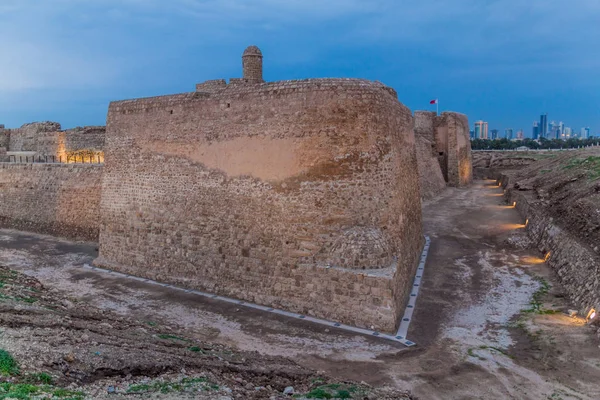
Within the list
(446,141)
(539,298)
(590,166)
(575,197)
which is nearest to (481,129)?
(446,141)

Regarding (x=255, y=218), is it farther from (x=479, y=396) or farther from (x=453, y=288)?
(x=479, y=396)

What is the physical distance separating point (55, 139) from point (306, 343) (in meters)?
28.5

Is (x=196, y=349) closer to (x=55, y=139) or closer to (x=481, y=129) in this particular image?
(x=55, y=139)

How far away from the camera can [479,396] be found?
24.2 ft

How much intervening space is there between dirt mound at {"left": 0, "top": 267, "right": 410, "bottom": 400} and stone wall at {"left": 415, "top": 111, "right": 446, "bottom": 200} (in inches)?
874

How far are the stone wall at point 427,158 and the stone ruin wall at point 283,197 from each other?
14985 millimetres

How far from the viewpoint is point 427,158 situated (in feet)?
105

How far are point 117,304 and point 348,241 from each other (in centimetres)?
660

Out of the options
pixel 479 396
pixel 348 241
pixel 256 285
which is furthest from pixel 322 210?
pixel 479 396

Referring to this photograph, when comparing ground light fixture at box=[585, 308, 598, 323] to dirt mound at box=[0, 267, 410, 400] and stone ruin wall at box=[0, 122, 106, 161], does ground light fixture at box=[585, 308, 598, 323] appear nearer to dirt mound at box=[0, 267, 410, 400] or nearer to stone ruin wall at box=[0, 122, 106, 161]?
dirt mound at box=[0, 267, 410, 400]

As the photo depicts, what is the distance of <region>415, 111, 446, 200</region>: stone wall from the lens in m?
29.6

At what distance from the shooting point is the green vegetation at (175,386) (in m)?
5.53

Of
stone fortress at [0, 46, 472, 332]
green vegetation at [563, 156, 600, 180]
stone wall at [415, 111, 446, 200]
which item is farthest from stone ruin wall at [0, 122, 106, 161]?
green vegetation at [563, 156, 600, 180]

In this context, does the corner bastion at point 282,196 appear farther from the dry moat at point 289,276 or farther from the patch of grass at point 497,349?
the patch of grass at point 497,349
